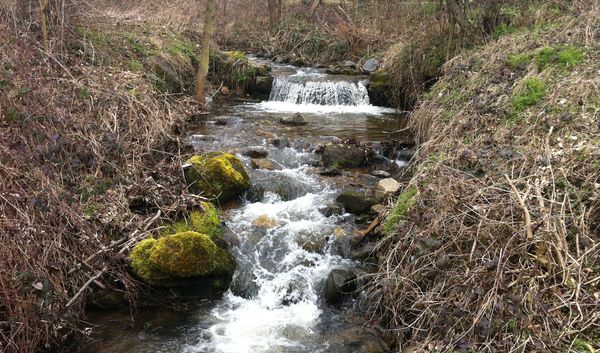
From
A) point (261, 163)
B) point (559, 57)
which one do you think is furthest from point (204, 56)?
point (559, 57)

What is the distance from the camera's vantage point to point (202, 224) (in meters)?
6.08

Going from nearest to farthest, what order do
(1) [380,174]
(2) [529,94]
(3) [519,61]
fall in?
(2) [529,94] → (3) [519,61] → (1) [380,174]

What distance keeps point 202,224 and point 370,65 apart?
11.3m

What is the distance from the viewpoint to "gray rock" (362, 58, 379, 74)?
15750 mm

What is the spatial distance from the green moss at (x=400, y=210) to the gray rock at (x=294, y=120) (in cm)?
582

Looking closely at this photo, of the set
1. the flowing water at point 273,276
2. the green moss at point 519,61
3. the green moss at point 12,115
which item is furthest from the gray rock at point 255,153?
the green moss at point 519,61

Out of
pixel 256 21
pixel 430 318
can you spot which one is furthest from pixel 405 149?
pixel 256 21

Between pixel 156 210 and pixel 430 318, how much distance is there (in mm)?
3629

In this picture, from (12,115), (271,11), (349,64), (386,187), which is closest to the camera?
(12,115)

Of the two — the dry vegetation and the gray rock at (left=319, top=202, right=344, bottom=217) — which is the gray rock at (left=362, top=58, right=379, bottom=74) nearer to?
the dry vegetation

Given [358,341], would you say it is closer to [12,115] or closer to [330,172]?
[330,172]

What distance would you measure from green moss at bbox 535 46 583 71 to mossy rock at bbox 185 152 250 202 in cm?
500

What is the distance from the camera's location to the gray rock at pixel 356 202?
7.08 m

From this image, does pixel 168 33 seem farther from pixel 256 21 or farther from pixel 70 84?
pixel 256 21
